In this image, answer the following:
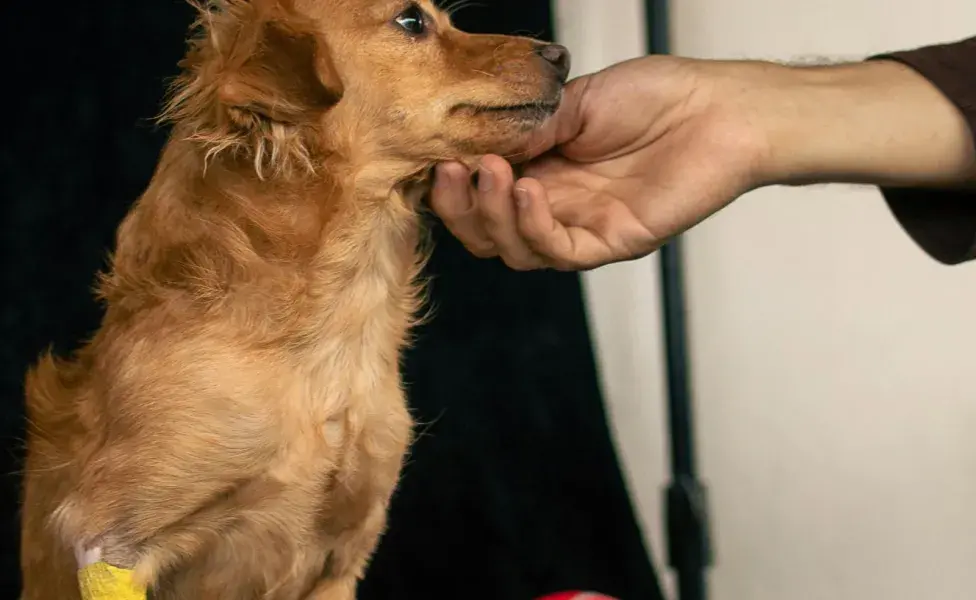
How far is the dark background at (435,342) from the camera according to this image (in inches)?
55.9

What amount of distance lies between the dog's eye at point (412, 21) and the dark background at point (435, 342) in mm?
531

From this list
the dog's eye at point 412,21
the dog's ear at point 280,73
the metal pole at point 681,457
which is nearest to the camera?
the dog's ear at point 280,73

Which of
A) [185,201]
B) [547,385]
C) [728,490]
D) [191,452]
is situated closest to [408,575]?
[547,385]

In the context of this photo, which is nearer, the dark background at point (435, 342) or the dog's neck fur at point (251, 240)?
the dog's neck fur at point (251, 240)

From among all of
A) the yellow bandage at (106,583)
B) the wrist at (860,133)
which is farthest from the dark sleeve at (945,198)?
the yellow bandage at (106,583)

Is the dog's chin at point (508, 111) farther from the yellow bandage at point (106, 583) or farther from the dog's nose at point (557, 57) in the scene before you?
the yellow bandage at point (106, 583)

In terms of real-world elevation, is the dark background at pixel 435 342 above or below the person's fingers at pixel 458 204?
below

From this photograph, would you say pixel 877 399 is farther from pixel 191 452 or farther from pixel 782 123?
pixel 191 452

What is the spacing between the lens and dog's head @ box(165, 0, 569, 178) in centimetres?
88

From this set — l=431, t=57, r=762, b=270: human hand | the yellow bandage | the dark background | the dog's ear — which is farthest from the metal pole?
the yellow bandage

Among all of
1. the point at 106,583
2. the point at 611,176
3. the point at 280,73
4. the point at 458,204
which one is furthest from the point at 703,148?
the point at 106,583

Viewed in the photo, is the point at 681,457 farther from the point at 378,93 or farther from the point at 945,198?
the point at 378,93

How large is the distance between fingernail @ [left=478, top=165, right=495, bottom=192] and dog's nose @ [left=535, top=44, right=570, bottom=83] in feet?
0.45

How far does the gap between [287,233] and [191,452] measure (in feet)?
0.77
